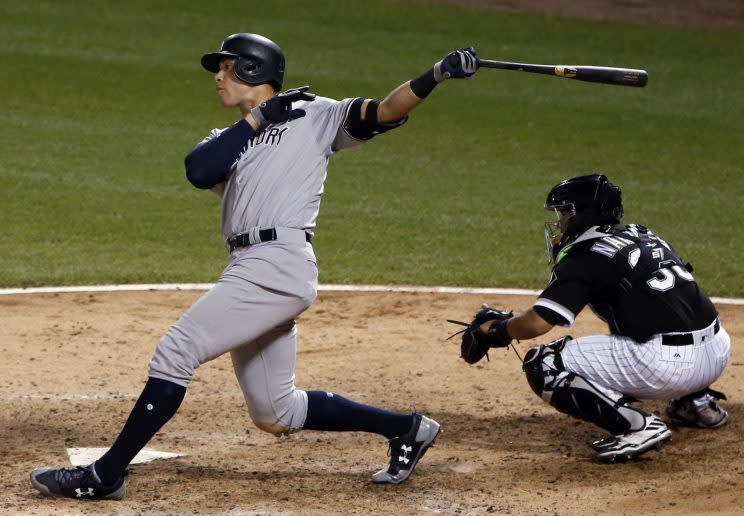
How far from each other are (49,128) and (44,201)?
2.33m

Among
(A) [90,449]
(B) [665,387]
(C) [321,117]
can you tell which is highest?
(C) [321,117]

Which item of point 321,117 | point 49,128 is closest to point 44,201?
point 49,128

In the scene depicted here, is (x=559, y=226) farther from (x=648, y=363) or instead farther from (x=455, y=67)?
(x=455, y=67)

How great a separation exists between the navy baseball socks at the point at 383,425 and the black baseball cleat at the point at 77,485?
0.78m

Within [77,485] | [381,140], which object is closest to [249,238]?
[77,485]

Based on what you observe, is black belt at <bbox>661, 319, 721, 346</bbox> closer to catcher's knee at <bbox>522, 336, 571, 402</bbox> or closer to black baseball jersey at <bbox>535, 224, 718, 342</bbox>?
black baseball jersey at <bbox>535, 224, 718, 342</bbox>

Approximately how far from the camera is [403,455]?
4590 millimetres

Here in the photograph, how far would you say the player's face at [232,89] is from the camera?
14.9ft

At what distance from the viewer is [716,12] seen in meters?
18.5

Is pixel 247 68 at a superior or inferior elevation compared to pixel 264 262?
superior

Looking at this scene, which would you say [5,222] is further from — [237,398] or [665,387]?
[665,387]

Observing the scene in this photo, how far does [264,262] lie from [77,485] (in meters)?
1.05

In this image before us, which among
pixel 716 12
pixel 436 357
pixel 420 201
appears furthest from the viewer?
pixel 716 12

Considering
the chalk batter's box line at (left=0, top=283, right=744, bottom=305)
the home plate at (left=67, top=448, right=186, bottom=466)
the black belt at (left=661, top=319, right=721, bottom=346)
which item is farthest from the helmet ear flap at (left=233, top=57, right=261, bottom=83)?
the chalk batter's box line at (left=0, top=283, right=744, bottom=305)
